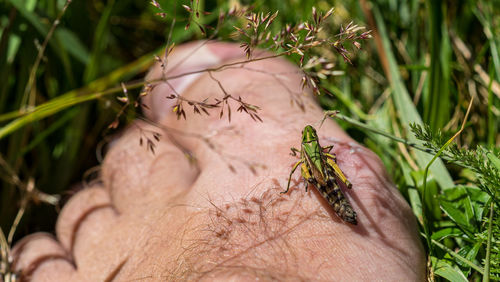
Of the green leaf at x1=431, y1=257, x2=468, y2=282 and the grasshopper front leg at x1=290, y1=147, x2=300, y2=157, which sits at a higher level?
the grasshopper front leg at x1=290, y1=147, x2=300, y2=157

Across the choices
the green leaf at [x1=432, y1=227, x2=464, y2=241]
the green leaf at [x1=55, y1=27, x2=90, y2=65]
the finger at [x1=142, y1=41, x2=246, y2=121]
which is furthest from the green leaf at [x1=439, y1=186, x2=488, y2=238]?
the green leaf at [x1=55, y1=27, x2=90, y2=65]

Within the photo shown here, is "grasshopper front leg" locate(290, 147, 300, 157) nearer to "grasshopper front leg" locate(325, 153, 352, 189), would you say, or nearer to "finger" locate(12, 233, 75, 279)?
"grasshopper front leg" locate(325, 153, 352, 189)

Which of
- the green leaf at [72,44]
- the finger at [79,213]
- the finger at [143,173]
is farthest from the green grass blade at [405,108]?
the green leaf at [72,44]

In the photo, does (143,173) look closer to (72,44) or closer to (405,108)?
(72,44)

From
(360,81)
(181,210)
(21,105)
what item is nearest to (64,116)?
(21,105)

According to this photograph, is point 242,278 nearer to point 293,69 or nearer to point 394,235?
point 394,235

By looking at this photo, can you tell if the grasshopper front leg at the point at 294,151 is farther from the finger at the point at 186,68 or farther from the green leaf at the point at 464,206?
the finger at the point at 186,68

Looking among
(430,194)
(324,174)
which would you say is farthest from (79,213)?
(430,194)
